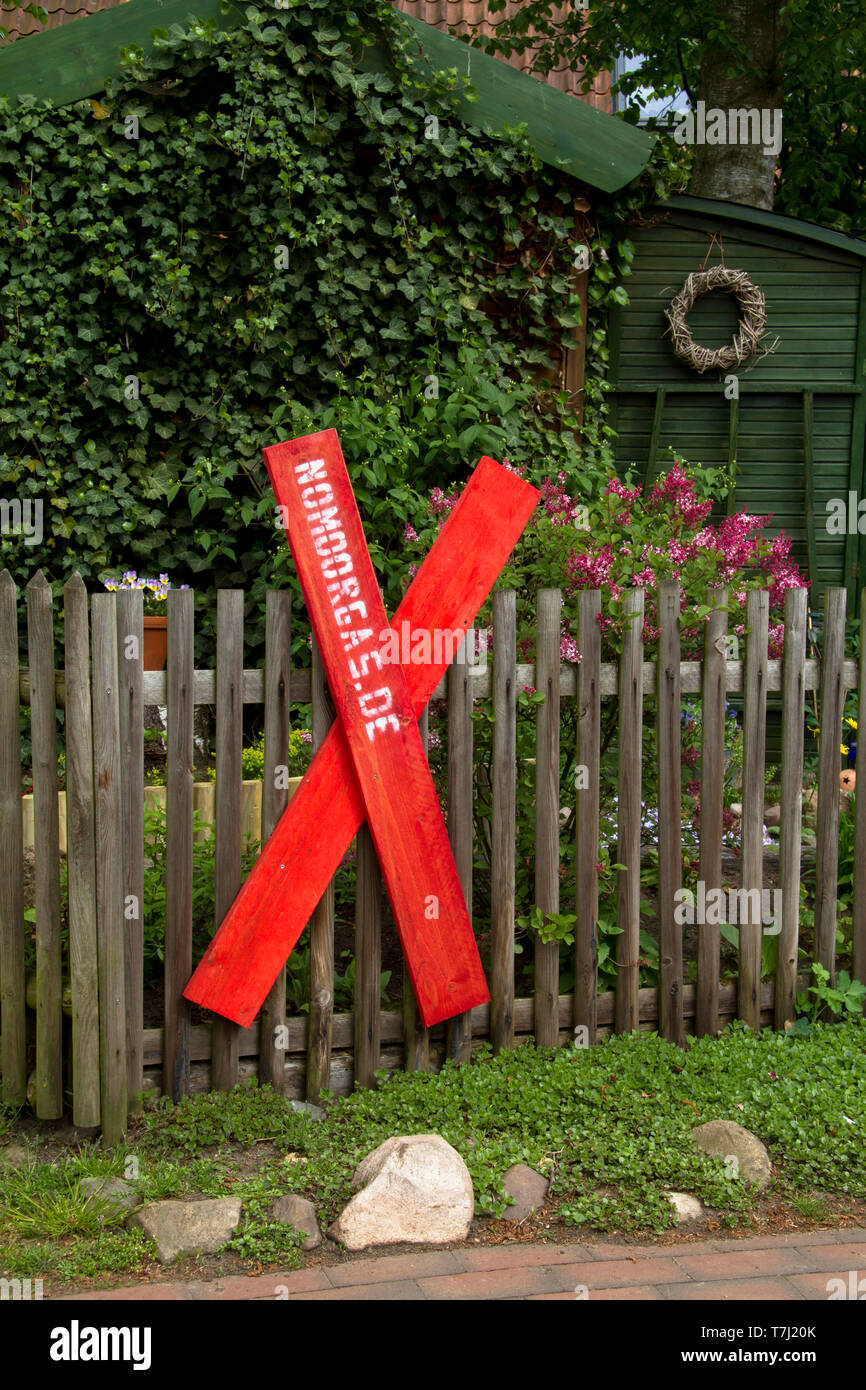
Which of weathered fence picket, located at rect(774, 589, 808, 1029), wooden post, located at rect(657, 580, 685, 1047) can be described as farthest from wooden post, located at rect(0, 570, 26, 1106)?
weathered fence picket, located at rect(774, 589, 808, 1029)

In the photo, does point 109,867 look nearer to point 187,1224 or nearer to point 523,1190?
point 187,1224

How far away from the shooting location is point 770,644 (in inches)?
166

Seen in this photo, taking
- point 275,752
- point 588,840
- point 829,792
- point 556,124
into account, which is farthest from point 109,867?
point 556,124

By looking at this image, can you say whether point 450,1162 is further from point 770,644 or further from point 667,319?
point 667,319

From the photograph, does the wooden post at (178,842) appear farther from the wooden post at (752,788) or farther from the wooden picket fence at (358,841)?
the wooden post at (752,788)

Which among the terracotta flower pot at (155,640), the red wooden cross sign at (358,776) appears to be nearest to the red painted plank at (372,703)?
the red wooden cross sign at (358,776)

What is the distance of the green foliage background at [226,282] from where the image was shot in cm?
604

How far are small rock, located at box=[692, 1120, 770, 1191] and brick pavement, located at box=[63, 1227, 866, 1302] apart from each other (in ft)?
0.82

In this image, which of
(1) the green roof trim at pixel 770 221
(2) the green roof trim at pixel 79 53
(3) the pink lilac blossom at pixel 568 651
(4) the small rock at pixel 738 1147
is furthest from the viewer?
(1) the green roof trim at pixel 770 221

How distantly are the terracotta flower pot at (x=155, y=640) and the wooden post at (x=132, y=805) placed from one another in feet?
5.62

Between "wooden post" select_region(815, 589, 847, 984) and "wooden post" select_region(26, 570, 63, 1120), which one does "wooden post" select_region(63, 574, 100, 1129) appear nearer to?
"wooden post" select_region(26, 570, 63, 1120)

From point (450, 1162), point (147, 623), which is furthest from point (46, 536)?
point (450, 1162)

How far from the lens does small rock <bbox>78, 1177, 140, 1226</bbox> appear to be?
2.95 meters

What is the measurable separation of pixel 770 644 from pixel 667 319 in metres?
3.78
